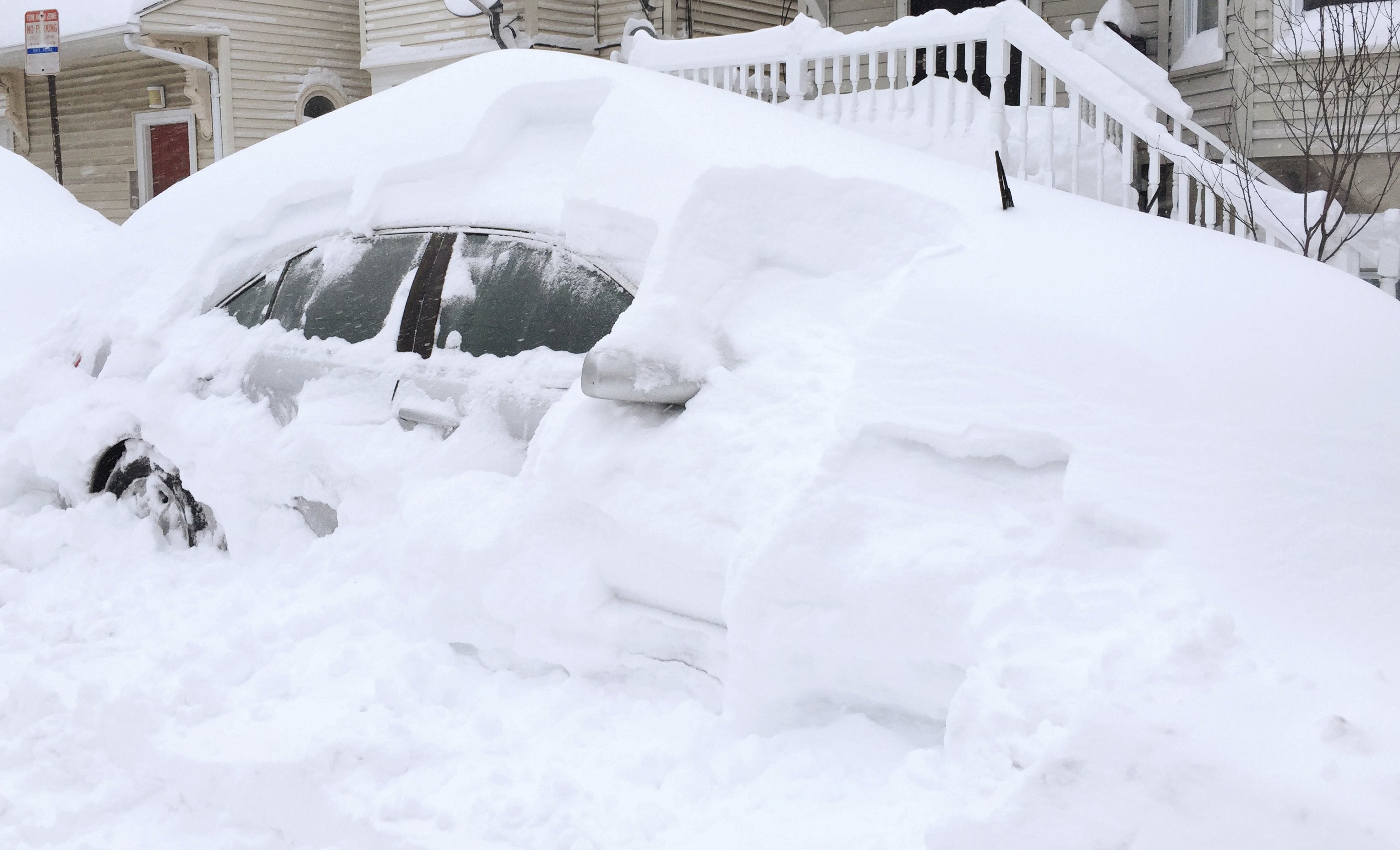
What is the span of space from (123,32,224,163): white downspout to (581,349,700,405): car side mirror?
1405cm

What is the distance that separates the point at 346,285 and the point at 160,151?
15.6 m

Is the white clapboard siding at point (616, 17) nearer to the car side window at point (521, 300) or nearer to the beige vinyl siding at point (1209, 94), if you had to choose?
the beige vinyl siding at point (1209, 94)

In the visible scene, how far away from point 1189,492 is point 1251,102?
24.8 feet

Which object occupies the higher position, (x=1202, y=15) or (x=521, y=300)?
(x=1202, y=15)

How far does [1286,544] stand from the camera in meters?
2.28

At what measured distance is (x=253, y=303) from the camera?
4.41 meters

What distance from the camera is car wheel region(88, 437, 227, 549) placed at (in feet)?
14.0

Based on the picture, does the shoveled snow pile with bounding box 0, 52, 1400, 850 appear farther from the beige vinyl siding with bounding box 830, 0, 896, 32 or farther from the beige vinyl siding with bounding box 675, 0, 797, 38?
the beige vinyl siding with bounding box 675, 0, 797, 38

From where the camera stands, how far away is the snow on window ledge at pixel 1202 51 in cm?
913

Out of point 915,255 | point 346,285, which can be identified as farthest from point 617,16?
point 915,255

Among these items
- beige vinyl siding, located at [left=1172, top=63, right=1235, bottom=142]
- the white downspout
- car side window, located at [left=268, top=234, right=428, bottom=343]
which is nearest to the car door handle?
car side window, located at [left=268, top=234, right=428, bottom=343]

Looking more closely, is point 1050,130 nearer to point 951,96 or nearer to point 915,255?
point 951,96


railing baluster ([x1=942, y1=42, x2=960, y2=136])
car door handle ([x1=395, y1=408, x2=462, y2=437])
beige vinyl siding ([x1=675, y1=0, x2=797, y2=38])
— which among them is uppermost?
beige vinyl siding ([x1=675, y1=0, x2=797, y2=38])

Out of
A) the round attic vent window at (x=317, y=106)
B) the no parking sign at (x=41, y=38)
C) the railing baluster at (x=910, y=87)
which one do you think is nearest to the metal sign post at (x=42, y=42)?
the no parking sign at (x=41, y=38)
